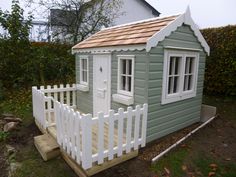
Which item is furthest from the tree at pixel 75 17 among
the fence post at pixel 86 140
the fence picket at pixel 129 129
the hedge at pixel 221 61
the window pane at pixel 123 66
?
the fence post at pixel 86 140

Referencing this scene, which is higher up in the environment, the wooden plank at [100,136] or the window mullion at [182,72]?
the window mullion at [182,72]

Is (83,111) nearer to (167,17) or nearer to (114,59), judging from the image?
(114,59)

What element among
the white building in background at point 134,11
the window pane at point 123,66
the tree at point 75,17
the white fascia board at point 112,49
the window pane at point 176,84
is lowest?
the window pane at point 176,84

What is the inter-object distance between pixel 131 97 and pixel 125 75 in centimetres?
59

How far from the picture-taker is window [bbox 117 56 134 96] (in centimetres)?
464

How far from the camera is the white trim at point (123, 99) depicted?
454 centimetres

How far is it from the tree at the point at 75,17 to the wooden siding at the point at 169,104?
868 cm

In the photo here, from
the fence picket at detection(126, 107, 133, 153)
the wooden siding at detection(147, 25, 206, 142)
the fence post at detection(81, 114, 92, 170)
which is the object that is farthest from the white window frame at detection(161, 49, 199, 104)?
the fence post at detection(81, 114, 92, 170)

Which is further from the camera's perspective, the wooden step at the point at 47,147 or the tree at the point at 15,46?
the tree at the point at 15,46

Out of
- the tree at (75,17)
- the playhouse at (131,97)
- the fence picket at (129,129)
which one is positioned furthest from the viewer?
the tree at (75,17)

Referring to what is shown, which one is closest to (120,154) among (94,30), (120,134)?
(120,134)

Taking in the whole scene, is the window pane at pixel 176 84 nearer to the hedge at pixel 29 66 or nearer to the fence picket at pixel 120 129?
the fence picket at pixel 120 129

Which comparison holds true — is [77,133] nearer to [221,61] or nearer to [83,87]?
[83,87]

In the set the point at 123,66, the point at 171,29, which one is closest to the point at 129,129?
the point at 123,66
